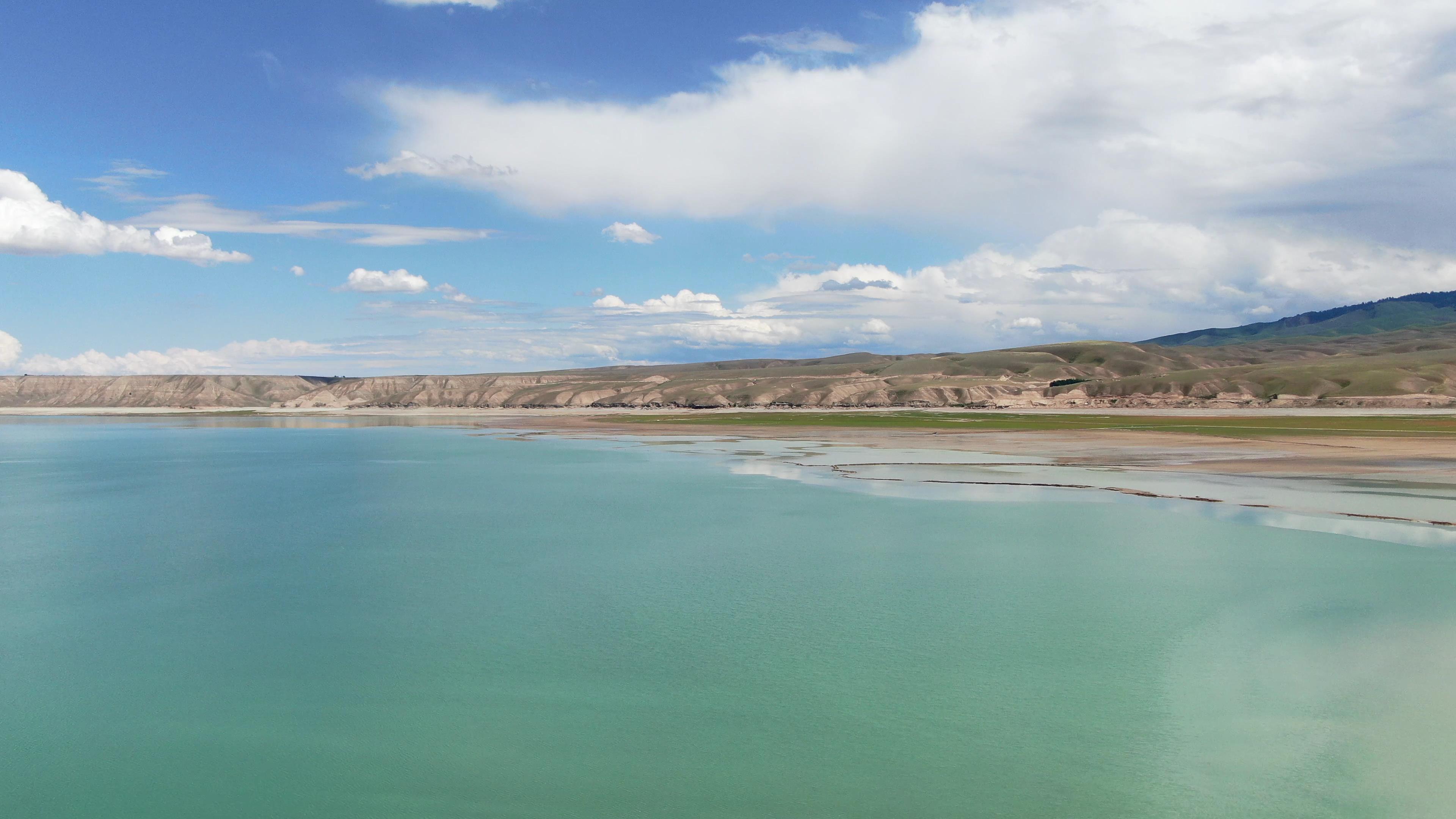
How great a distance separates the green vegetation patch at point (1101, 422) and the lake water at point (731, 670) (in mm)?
52138

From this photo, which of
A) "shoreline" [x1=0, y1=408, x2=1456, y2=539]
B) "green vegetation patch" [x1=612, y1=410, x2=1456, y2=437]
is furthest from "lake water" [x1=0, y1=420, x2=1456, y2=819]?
"green vegetation patch" [x1=612, y1=410, x2=1456, y2=437]

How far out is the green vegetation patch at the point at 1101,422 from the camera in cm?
6788

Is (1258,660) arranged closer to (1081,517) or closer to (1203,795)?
(1203,795)

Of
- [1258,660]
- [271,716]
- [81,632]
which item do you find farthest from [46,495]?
[1258,660]

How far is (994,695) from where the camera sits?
1126cm

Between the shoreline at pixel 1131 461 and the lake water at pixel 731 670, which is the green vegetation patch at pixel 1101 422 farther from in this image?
the lake water at pixel 731 670

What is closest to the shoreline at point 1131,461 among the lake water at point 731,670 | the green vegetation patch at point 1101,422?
the green vegetation patch at point 1101,422

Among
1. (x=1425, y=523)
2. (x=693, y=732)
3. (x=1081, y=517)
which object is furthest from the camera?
(x=1081, y=517)

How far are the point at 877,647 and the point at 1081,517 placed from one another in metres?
14.2

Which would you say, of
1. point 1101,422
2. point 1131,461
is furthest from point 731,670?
point 1101,422

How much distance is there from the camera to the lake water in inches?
351

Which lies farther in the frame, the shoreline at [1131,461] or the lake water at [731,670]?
the shoreline at [1131,461]

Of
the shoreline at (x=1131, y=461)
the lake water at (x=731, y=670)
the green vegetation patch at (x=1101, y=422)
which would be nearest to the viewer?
the lake water at (x=731, y=670)

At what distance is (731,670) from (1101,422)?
83.0 meters
